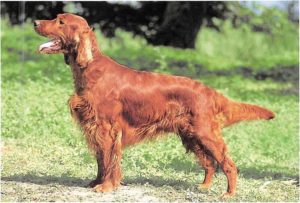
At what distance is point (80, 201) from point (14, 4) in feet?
38.6

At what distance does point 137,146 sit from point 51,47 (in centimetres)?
292

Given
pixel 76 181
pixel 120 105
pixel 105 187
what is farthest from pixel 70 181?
pixel 120 105

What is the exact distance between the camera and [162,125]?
6.54 m

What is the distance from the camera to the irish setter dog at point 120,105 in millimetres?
Result: 6297

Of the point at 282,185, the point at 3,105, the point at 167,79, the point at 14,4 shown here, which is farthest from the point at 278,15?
the point at 167,79

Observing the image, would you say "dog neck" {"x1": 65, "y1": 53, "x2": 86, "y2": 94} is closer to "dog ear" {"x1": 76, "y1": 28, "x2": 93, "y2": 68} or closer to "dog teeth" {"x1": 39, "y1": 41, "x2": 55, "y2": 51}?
"dog ear" {"x1": 76, "y1": 28, "x2": 93, "y2": 68}

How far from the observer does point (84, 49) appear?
630 cm

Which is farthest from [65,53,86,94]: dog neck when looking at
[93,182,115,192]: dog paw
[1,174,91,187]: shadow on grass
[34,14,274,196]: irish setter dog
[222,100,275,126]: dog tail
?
[222,100,275,126]: dog tail

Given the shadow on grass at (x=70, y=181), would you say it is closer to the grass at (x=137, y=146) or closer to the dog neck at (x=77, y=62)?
the grass at (x=137, y=146)

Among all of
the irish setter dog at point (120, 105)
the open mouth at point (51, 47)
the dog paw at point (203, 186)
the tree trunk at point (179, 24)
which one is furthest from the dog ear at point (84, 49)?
the tree trunk at point (179, 24)

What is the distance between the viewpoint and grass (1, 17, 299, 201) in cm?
711

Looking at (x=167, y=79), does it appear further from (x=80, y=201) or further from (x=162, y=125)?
(x=80, y=201)

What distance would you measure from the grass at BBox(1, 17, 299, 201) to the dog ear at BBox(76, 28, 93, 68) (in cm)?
115

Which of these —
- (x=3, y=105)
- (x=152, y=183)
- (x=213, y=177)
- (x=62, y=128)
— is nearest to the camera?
(x=152, y=183)
